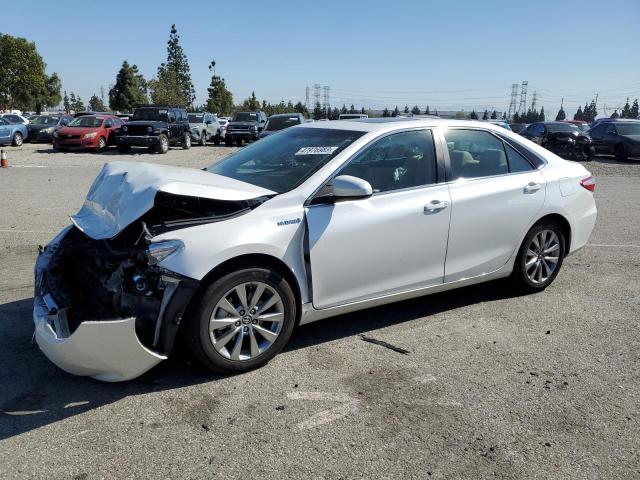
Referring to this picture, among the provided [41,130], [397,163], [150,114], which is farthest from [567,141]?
[41,130]

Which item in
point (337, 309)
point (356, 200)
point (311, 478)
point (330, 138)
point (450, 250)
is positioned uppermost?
point (330, 138)

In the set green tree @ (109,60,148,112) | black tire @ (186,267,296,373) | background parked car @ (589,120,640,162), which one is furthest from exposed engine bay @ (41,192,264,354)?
green tree @ (109,60,148,112)

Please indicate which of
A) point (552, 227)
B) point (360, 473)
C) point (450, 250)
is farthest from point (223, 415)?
point (552, 227)

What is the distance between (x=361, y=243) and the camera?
12.9 feet

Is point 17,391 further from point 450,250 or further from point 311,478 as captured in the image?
point 450,250

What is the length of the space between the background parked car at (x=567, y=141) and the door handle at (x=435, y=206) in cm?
2064

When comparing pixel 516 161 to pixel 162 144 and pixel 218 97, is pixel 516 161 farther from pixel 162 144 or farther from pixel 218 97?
pixel 218 97

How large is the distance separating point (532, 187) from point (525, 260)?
0.69 m

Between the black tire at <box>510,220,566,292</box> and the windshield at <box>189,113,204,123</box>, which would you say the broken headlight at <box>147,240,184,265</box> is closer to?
the black tire at <box>510,220,566,292</box>

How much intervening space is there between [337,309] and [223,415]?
1189 millimetres

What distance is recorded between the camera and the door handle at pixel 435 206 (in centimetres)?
428

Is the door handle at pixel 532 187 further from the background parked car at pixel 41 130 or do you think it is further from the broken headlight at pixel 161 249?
the background parked car at pixel 41 130

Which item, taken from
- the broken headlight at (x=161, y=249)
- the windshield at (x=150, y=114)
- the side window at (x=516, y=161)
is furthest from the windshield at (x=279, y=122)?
the broken headlight at (x=161, y=249)

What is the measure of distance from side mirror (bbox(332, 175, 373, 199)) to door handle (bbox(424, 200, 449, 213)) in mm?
661
